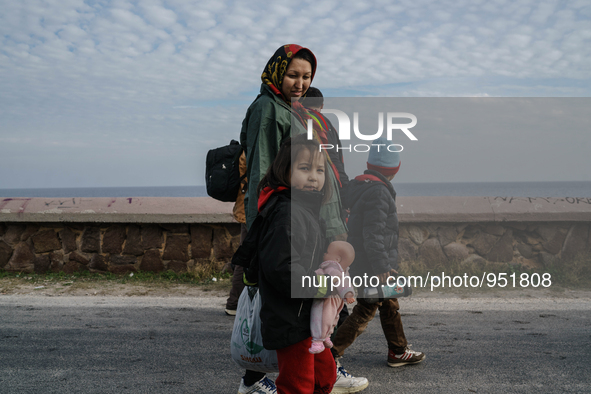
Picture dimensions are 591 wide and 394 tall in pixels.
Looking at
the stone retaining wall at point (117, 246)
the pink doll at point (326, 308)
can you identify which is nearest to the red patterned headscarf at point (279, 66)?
the pink doll at point (326, 308)

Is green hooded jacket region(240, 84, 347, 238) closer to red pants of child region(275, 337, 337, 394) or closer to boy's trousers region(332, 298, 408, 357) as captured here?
red pants of child region(275, 337, 337, 394)

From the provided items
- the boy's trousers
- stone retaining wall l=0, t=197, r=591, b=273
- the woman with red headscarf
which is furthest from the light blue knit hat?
A: stone retaining wall l=0, t=197, r=591, b=273

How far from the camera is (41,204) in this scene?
A: 6.07 m

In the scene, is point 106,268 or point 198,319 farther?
point 106,268

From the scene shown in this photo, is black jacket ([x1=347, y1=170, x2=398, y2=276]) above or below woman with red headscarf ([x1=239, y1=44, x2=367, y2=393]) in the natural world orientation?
below

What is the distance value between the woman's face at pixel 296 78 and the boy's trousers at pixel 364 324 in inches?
58.6

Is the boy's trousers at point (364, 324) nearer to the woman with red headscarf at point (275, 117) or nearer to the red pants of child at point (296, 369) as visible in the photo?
the woman with red headscarf at point (275, 117)

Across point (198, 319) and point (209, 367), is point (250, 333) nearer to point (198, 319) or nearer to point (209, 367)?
point (209, 367)

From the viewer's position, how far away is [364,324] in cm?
301

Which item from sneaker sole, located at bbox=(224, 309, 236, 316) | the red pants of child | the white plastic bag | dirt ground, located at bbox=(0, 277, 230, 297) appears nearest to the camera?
the red pants of child

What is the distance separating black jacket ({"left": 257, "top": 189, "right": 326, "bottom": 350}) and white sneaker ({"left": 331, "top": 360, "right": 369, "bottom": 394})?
3.27 feet

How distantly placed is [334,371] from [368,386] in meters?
0.78

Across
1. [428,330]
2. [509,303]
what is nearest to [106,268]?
[428,330]

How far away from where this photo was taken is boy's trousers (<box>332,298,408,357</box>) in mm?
2981
